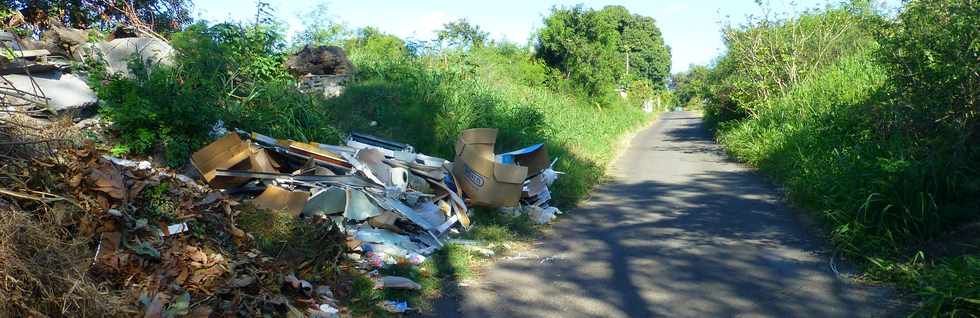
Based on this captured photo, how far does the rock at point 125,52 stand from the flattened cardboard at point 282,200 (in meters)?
3.60

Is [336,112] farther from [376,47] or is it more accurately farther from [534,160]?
[376,47]

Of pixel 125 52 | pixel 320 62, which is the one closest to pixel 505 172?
pixel 125 52

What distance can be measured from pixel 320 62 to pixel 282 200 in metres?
7.73

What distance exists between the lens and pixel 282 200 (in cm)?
687

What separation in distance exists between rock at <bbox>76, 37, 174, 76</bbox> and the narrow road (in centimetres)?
588

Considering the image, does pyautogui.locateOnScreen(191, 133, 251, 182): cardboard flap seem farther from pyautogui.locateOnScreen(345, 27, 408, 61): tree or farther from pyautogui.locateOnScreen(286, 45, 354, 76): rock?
pyautogui.locateOnScreen(345, 27, 408, 61): tree

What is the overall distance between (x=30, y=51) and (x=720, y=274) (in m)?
8.09

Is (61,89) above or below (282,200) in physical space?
above

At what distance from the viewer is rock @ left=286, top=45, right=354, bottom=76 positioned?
1387 centimetres

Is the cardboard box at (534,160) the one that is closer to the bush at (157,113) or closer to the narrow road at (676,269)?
the narrow road at (676,269)

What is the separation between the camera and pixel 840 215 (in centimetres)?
739

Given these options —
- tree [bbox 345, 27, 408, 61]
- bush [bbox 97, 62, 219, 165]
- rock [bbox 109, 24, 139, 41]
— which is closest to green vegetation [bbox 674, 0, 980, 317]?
bush [bbox 97, 62, 219, 165]

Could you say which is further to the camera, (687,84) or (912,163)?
(687,84)

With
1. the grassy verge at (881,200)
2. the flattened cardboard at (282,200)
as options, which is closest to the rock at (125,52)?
the flattened cardboard at (282,200)
